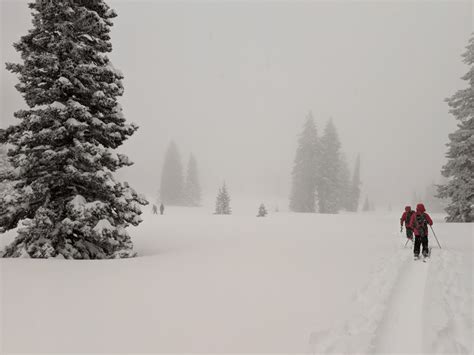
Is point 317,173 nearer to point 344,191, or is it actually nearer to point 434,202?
point 344,191

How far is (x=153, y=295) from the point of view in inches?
267

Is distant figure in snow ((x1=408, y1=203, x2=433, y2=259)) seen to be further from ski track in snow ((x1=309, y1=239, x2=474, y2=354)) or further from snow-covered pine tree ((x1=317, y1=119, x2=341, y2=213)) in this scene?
snow-covered pine tree ((x1=317, y1=119, x2=341, y2=213))

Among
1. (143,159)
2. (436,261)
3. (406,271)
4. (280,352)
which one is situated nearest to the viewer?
(280,352)

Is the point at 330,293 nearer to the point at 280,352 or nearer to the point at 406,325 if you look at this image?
the point at 406,325

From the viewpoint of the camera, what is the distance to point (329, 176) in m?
50.1

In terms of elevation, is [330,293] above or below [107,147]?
below

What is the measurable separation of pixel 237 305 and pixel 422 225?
8.84 meters

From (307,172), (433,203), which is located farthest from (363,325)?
(433,203)

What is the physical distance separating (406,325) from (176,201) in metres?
62.2

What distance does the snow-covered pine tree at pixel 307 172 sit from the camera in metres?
50.8

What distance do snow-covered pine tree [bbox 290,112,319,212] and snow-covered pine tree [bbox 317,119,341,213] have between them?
1086mm

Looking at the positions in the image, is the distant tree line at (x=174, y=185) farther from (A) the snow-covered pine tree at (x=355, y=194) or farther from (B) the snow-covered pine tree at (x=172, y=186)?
(A) the snow-covered pine tree at (x=355, y=194)

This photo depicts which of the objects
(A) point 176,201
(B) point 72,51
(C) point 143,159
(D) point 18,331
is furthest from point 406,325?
(C) point 143,159

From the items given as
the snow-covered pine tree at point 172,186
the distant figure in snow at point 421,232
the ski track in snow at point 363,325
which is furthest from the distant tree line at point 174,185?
the ski track in snow at point 363,325
